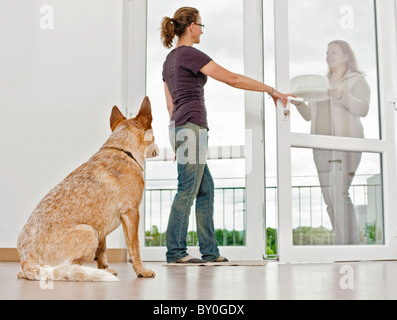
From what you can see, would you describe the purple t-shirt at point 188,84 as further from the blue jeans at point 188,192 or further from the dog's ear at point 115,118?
the dog's ear at point 115,118

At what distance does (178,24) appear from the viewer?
334cm

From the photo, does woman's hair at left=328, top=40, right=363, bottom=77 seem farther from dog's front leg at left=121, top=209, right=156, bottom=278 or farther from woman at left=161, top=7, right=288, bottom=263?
dog's front leg at left=121, top=209, right=156, bottom=278

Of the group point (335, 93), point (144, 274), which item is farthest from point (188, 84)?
point (144, 274)

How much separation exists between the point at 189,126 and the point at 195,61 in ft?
1.33

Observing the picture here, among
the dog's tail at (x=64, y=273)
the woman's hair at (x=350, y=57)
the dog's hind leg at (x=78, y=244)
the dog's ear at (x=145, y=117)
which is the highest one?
the woman's hair at (x=350, y=57)

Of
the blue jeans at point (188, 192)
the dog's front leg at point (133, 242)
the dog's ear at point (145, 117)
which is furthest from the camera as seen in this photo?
the blue jeans at point (188, 192)

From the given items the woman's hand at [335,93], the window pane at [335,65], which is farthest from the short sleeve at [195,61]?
the woman's hand at [335,93]

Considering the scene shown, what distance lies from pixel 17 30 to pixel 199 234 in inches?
88.2

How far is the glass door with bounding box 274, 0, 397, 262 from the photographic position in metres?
3.44

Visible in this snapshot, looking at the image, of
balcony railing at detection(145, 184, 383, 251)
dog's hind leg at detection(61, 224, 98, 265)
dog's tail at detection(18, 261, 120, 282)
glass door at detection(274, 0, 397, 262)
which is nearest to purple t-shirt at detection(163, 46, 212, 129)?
glass door at detection(274, 0, 397, 262)

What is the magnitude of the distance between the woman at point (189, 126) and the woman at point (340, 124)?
1.71 ft

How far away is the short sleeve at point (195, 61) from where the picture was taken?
3125mm

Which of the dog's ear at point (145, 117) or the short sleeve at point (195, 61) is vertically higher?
the short sleeve at point (195, 61)

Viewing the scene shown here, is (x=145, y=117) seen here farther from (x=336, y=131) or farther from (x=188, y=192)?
(x=336, y=131)
